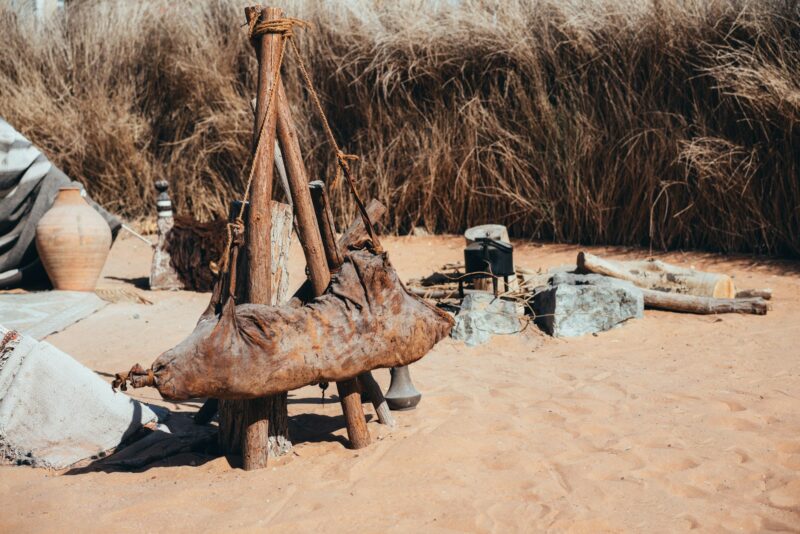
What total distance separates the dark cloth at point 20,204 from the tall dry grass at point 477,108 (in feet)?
7.95

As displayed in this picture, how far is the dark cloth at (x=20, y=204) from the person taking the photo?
6.54m

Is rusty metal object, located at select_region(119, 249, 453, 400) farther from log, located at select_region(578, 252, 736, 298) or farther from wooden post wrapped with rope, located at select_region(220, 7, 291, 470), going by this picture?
log, located at select_region(578, 252, 736, 298)

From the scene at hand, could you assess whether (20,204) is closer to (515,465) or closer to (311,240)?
(311,240)

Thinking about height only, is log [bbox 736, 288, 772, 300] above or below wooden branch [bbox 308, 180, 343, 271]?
below

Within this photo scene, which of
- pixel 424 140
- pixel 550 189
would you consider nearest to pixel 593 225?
pixel 550 189

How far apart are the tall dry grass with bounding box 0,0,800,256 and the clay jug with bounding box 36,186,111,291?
105 inches

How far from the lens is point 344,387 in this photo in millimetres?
3242

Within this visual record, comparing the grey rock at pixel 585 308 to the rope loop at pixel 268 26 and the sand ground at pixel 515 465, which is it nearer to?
the sand ground at pixel 515 465

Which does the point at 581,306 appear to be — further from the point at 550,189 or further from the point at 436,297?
the point at 550,189

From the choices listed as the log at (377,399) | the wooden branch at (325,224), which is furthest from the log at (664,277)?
the wooden branch at (325,224)

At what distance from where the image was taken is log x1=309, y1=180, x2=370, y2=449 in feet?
10.7

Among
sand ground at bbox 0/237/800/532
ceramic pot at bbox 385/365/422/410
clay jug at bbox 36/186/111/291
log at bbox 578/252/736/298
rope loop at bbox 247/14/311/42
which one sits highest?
rope loop at bbox 247/14/311/42

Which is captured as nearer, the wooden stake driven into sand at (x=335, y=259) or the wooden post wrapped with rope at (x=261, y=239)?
the wooden post wrapped with rope at (x=261, y=239)

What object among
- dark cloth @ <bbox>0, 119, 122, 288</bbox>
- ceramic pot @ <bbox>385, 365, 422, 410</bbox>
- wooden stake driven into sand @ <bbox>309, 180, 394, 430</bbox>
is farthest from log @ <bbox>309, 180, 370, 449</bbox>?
dark cloth @ <bbox>0, 119, 122, 288</bbox>
